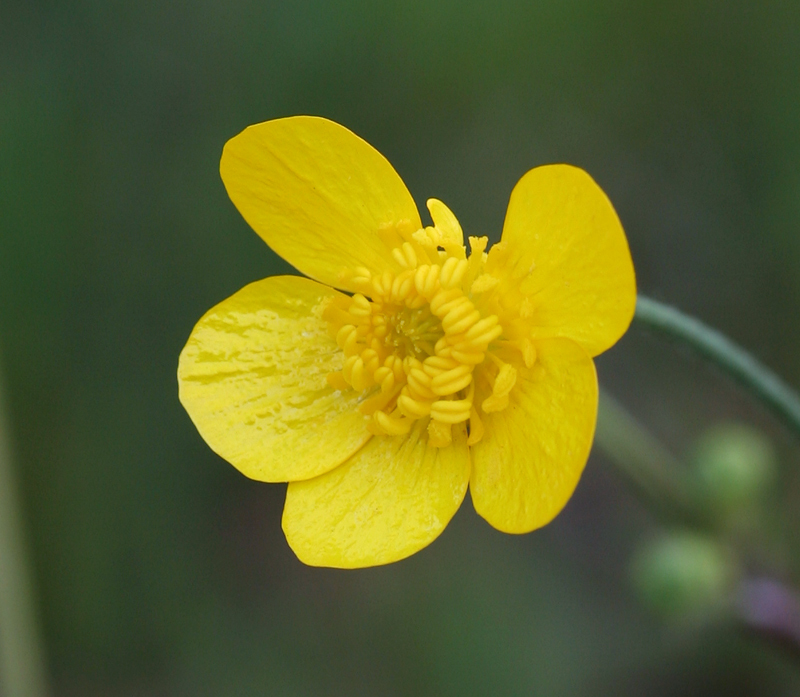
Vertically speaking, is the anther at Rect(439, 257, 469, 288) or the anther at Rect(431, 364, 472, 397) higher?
the anther at Rect(439, 257, 469, 288)

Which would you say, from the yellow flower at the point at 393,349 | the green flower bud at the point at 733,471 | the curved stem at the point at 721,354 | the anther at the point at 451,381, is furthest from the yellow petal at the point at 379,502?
the green flower bud at the point at 733,471

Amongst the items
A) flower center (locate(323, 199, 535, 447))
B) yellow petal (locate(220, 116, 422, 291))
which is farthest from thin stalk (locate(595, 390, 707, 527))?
yellow petal (locate(220, 116, 422, 291))

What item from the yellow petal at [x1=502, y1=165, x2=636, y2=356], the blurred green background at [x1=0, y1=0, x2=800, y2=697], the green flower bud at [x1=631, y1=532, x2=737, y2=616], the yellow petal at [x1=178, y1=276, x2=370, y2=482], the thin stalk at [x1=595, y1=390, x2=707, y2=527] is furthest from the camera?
the blurred green background at [x1=0, y1=0, x2=800, y2=697]

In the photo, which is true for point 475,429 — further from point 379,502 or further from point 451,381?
point 379,502

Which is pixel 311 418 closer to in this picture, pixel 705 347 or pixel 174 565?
pixel 705 347

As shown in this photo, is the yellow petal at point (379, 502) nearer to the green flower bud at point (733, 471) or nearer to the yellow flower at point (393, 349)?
the yellow flower at point (393, 349)

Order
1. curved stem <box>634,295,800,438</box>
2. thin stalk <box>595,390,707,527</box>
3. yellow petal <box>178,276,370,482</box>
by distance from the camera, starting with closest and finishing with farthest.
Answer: curved stem <box>634,295,800,438</box> → yellow petal <box>178,276,370,482</box> → thin stalk <box>595,390,707,527</box>

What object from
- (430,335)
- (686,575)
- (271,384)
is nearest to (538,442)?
(430,335)

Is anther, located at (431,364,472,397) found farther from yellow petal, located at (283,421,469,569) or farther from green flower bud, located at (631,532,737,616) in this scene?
green flower bud, located at (631,532,737,616)
